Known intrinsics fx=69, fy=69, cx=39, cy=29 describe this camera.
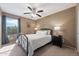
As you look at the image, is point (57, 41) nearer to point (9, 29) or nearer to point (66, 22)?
point (66, 22)

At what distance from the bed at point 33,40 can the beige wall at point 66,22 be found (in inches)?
10.4

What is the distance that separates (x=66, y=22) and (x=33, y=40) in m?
1.07

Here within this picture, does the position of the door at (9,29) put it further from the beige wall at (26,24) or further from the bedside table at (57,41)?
the bedside table at (57,41)

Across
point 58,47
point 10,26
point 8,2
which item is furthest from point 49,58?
point 8,2

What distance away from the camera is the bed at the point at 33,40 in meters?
1.84

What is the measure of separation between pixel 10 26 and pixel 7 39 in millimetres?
297

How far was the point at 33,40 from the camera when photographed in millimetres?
2107

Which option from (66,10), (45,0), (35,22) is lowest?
(35,22)

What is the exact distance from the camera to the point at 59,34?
1.77 m

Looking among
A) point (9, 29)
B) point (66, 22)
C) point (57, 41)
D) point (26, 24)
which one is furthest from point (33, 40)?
point (66, 22)

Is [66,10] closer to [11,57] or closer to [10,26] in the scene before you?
[10,26]

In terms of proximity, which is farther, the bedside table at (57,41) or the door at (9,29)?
the bedside table at (57,41)

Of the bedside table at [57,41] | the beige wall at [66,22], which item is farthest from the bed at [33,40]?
the beige wall at [66,22]

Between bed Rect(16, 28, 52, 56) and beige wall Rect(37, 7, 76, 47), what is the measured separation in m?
0.26
